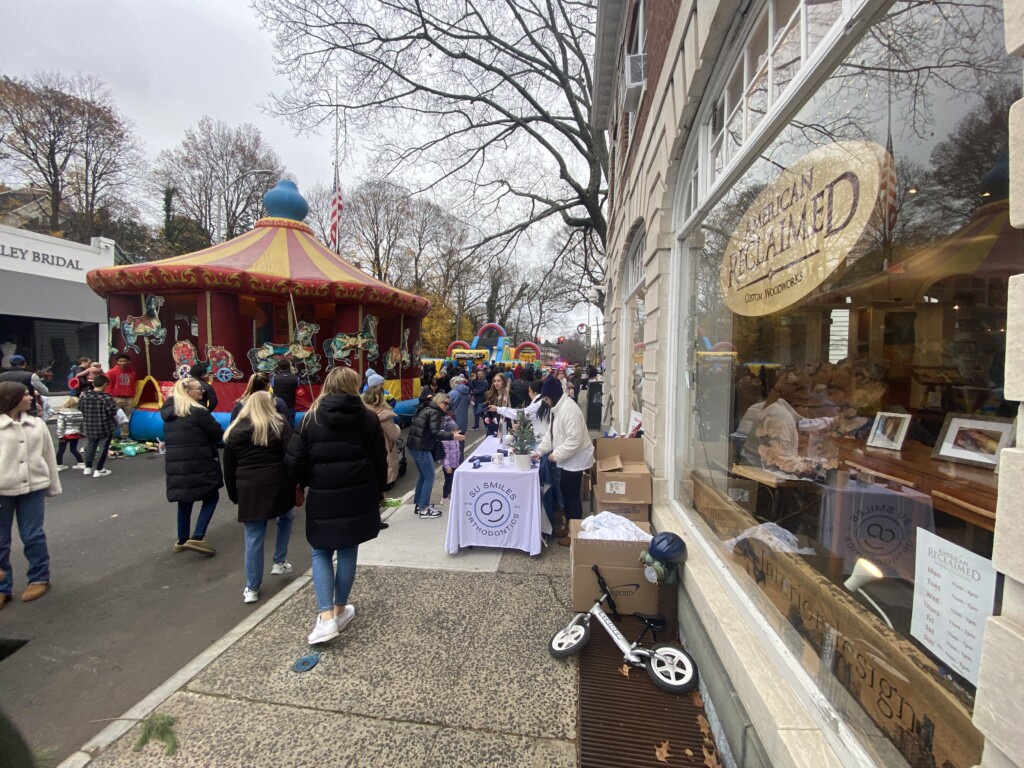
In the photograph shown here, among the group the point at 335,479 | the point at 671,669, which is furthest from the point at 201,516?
the point at 671,669

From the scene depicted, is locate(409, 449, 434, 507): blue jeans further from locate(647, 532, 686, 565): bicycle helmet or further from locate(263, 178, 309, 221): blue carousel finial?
locate(263, 178, 309, 221): blue carousel finial

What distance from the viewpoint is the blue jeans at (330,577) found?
11.1 feet

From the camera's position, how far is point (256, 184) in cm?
3394

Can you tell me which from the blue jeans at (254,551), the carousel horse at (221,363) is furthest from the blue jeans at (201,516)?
the carousel horse at (221,363)

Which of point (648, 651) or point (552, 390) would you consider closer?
point (648, 651)

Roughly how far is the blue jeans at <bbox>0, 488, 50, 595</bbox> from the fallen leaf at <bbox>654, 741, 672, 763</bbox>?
4947mm

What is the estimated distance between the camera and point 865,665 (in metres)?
1.96

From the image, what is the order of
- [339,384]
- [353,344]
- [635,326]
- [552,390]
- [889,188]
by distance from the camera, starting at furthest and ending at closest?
[353,344], [635,326], [552,390], [339,384], [889,188]

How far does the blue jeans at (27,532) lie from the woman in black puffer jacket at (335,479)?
7.88ft

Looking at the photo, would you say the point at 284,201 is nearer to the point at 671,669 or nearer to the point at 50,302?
the point at 50,302

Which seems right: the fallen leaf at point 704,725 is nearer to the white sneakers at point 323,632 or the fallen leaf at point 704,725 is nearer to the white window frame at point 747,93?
the white sneakers at point 323,632

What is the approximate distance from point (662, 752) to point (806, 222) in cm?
278

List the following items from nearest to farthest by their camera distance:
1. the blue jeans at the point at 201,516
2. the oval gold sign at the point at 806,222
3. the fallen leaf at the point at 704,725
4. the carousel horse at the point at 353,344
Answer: the oval gold sign at the point at 806,222 → the fallen leaf at the point at 704,725 → the blue jeans at the point at 201,516 → the carousel horse at the point at 353,344

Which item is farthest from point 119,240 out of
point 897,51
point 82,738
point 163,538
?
point 897,51
